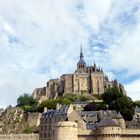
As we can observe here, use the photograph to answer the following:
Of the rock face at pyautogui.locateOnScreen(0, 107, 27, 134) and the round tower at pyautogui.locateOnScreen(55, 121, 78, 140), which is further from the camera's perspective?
the rock face at pyautogui.locateOnScreen(0, 107, 27, 134)

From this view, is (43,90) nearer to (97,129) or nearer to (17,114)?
(17,114)

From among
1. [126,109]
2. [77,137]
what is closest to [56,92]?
[126,109]

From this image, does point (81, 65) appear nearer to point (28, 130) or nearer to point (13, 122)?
point (13, 122)

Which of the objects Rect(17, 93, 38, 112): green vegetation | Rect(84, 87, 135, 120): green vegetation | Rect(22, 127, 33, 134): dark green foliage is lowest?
Rect(22, 127, 33, 134): dark green foliage

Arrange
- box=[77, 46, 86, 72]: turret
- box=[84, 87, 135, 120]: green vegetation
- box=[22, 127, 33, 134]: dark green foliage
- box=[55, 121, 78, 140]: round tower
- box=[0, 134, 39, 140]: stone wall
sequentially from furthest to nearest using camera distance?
1. box=[77, 46, 86, 72]: turret
2. box=[84, 87, 135, 120]: green vegetation
3. box=[22, 127, 33, 134]: dark green foliage
4. box=[0, 134, 39, 140]: stone wall
5. box=[55, 121, 78, 140]: round tower

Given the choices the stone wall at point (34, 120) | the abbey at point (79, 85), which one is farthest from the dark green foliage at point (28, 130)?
the abbey at point (79, 85)

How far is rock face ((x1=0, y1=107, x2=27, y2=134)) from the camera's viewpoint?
2013 inches

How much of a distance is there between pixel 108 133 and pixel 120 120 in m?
8.17

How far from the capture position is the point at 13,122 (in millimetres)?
54188

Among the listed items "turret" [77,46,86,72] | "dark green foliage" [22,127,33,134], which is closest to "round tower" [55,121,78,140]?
"dark green foliage" [22,127,33,134]

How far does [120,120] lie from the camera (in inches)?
1722

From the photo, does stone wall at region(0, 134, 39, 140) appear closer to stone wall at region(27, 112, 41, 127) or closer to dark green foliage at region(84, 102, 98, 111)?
stone wall at region(27, 112, 41, 127)

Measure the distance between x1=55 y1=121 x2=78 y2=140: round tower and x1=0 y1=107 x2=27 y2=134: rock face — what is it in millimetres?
16009

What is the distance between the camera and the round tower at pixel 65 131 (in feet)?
116
